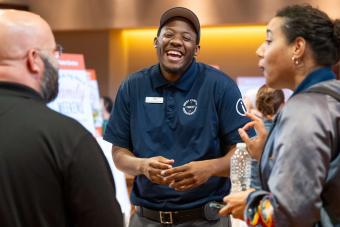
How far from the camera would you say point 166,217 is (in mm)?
2750

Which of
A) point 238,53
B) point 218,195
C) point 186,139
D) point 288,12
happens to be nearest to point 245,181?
point 218,195

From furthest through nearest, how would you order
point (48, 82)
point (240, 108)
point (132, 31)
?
point (132, 31) → point (240, 108) → point (48, 82)

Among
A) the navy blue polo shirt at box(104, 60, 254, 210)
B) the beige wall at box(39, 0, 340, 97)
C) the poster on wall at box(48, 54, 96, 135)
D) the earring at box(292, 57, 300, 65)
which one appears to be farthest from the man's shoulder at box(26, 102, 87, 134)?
the beige wall at box(39, 0, 340, 97)

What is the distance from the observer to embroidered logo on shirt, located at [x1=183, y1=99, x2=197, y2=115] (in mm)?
2828

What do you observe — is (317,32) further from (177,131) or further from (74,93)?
(74,93)

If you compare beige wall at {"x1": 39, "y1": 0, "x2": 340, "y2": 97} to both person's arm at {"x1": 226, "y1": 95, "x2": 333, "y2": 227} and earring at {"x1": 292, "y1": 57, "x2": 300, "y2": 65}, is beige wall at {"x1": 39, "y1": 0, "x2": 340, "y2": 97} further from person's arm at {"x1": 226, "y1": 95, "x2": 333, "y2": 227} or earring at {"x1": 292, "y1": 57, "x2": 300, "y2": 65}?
person's arm at {"x1": 226, "y1": 95, "x2": 333, "y2": 227}

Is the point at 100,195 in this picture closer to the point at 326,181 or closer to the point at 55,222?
the point at 55,222

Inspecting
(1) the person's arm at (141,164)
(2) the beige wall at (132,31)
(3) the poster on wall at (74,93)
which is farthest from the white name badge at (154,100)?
(2) the beige wall at (132,31)

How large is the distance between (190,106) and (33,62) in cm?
124

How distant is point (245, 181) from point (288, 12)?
1140mm

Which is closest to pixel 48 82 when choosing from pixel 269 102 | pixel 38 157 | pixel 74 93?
pixel 38 157

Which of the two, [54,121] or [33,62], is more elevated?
[33,62]

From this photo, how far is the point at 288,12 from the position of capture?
80.3 inches

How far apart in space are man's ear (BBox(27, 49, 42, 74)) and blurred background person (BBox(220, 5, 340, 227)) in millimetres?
736
